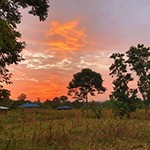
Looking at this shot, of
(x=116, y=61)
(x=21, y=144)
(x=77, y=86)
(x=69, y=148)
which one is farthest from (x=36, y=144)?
(x=77, y=86)

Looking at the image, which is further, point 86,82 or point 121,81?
point 86,82

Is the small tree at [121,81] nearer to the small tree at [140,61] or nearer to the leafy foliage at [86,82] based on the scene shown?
the small tree at [140,61]

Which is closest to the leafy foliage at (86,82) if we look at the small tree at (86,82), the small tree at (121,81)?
the small tree at (86,82)

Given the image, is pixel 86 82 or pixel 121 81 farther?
pixel 86 82

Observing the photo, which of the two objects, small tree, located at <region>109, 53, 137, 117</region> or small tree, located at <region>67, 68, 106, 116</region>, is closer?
small tree, located at <region>109, 53, 137, 117</region>

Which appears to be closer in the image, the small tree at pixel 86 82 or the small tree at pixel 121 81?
the small tree at pixel 121 81

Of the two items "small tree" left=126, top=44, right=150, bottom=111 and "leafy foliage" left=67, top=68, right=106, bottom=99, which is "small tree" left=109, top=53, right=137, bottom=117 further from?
"leafy foliage" left=67, top=68, right=106, bottom=99

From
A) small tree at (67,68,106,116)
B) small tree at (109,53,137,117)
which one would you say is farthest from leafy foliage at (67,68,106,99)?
small tree at (109,53,137,117)

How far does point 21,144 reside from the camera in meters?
8.55

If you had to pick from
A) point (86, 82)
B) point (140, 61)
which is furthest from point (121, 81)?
point (86, 82)

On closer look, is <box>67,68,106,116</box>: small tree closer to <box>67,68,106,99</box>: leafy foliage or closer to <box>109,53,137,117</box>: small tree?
<box>67,68,106,99</box>: leafy foliage

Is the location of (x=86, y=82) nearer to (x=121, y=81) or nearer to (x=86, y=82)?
(x=86, y=82)

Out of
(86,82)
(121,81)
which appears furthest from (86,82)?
(121,81)

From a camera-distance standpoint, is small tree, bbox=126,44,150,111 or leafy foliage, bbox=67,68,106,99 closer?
small tree, bbox=126,44,150,111
